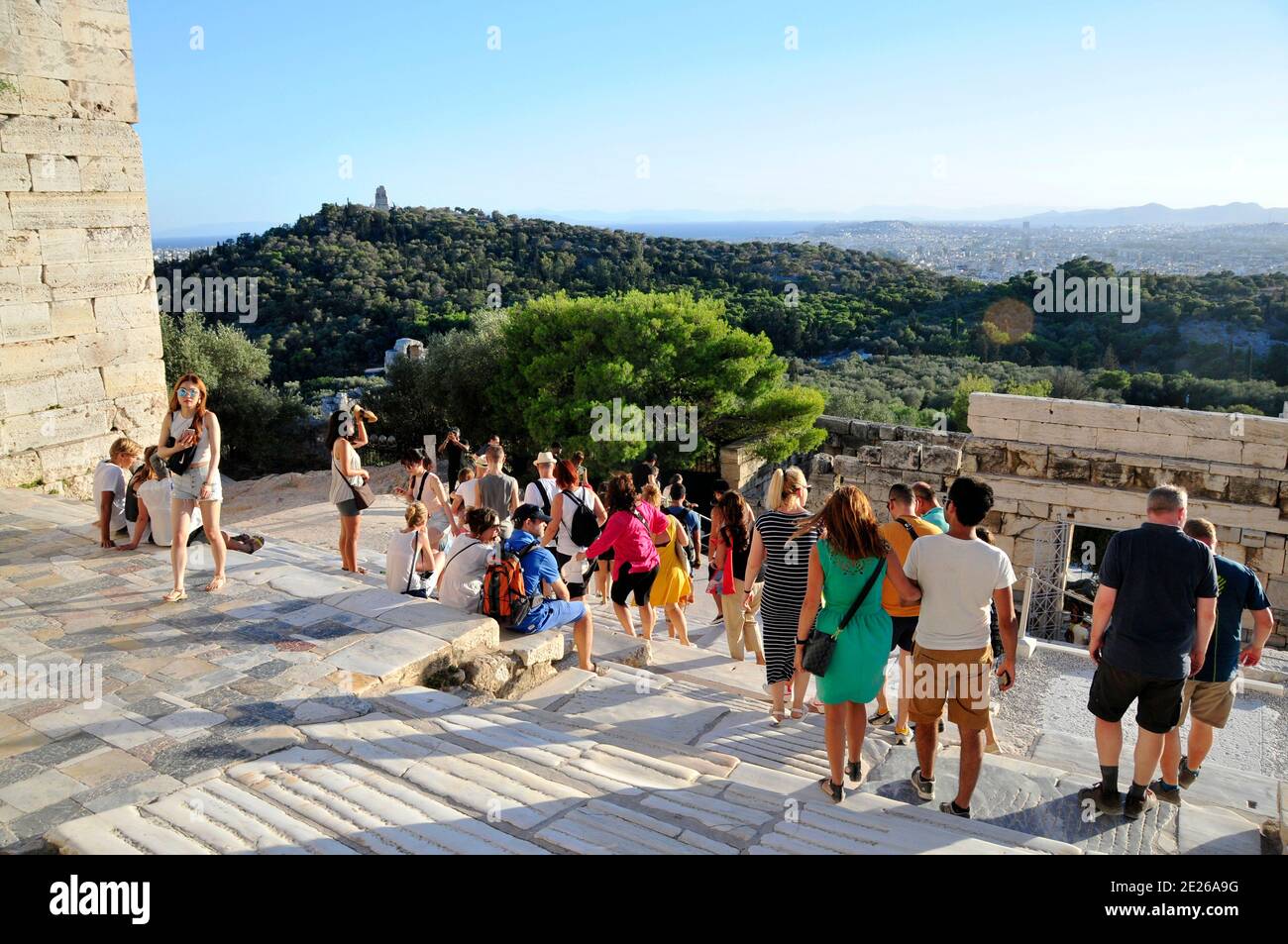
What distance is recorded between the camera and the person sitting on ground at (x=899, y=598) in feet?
16.4

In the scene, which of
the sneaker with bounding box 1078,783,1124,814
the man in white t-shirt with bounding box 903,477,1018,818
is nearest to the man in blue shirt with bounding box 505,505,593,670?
the man in white t-shirt with bounding box 903,477,1018,818

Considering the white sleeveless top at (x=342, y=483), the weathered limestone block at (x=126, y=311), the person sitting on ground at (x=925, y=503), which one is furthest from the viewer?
the weathered limestone block at (x=126, y=311)

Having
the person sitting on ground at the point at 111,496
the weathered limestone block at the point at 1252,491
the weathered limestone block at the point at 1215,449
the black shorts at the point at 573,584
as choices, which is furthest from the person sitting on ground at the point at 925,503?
the weathered limestone block at the point at 1252,491

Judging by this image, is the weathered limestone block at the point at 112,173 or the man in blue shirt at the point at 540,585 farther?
the weathered limestone block at the point at 112,173

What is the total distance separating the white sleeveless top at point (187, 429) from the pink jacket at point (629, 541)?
9.22ft

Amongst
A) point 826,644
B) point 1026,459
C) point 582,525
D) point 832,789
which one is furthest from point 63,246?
point 1026,459

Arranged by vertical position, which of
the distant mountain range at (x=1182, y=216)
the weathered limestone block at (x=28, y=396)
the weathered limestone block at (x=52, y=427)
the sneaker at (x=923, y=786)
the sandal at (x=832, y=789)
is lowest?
the sneaker at (x=923, y=786)

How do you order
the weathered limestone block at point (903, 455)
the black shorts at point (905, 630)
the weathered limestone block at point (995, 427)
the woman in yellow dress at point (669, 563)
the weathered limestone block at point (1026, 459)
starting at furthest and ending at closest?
the weathered limestone block at point (995, 427) < the weathered limestone block at point (1026, 459) < the weathered limestone block at point (903, 455) < the woman in yellow dress at point (669, 563) < the black shorts at point (905, 630)

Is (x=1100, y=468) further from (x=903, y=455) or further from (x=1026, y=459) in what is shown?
(x=903, y=455)

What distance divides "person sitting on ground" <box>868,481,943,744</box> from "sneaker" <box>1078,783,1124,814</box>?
3.13 ft

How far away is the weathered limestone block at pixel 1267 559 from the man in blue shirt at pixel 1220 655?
839 centimetres

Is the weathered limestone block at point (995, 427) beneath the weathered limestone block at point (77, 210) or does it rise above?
beneath

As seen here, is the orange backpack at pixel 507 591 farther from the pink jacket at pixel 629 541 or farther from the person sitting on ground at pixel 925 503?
the person sitting on ground at pixel 925 503
